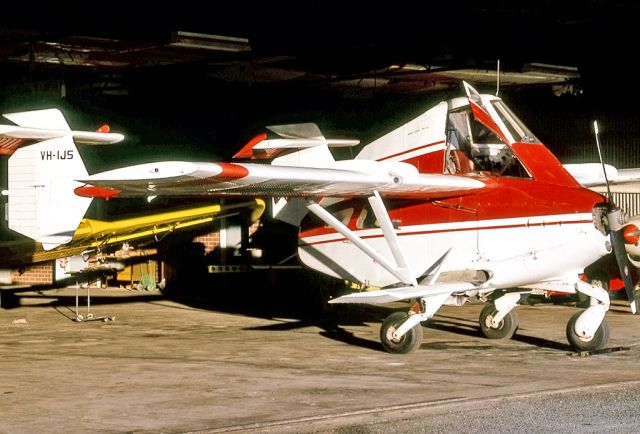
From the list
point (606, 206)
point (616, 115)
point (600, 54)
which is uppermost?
point (600, 54)

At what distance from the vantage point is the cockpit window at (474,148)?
13070 millimetres

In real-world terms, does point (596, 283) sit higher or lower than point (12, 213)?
lower

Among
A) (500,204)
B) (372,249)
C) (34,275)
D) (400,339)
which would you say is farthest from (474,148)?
(34,275)

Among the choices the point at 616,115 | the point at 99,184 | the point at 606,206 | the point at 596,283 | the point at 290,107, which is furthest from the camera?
the point at 290,107

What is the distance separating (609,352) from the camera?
41.8ft

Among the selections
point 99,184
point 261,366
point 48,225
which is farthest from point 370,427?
point 48,225

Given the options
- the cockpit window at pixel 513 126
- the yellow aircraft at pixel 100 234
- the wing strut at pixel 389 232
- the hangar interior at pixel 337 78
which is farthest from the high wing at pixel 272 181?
the hangar interior at pixel 337 78

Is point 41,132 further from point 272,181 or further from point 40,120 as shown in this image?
point 272,181

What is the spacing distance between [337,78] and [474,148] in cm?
935

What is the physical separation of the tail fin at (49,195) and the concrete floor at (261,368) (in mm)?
1503

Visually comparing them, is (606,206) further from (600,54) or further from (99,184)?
(600,54)

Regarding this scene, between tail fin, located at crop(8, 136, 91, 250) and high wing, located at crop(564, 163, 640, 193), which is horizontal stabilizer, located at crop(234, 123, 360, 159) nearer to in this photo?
tail fin, located at crop(8, 136, 91, 250)

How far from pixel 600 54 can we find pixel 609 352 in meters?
13.5

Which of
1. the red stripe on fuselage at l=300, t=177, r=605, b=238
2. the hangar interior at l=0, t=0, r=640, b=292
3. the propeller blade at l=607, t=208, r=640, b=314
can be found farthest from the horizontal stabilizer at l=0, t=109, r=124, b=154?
the propeller blade at l=607, t=208, r=640, b=314
